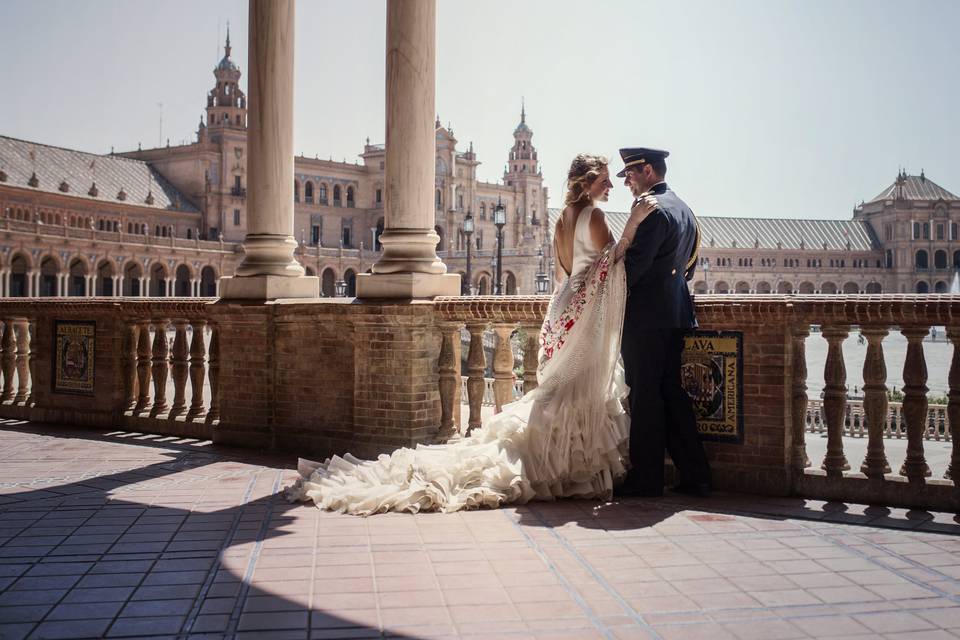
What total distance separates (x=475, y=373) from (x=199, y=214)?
7780cm

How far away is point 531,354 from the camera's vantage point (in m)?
5.83

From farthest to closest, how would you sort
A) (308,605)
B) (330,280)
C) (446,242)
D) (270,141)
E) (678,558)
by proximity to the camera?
(446,242) < (330,280) < (270,141) < (678,558) < (308,605)

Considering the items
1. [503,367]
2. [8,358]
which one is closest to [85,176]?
[8,358]

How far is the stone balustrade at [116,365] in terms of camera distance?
7.64 meters

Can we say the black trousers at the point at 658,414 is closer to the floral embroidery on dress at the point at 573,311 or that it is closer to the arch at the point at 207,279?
the floral embroidery on dress at the point at 573,311

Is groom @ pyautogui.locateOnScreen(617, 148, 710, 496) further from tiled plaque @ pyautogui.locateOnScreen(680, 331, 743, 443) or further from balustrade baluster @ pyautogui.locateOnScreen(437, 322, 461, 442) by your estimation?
balustrade baluster @ pyautogui.locateOnScreen(437, 322, 461, 442)

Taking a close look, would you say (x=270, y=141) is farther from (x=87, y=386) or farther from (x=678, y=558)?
(x=678, y=558)

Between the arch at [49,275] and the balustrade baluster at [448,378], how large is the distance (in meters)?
61.8

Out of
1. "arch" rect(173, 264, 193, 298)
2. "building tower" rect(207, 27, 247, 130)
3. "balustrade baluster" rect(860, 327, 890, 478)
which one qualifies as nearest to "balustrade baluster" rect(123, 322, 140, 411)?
"balustrade baluster" rect(860, 327, 890, 478)

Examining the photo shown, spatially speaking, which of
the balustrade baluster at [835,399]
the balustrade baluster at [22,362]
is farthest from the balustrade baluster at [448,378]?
the balustrade baluster at [22,362]

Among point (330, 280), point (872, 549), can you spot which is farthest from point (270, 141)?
point (330, 280)

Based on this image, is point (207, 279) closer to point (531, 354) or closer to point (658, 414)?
point (531, 354)

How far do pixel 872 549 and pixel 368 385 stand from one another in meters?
3.52

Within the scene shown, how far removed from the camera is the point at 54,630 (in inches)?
119
